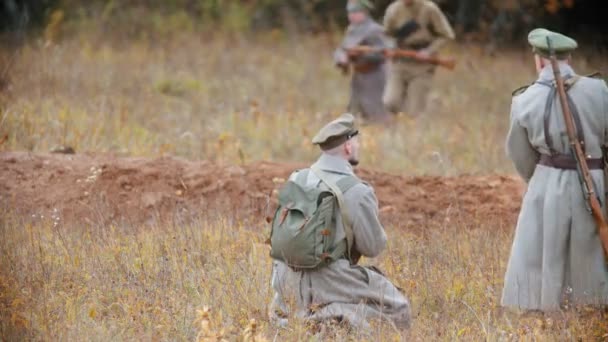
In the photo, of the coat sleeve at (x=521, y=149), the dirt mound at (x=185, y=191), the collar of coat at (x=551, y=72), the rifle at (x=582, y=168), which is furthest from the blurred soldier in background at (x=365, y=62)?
the rifle at (x=582, y=168)

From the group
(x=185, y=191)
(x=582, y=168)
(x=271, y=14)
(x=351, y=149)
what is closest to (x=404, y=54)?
(x=185, y=191)

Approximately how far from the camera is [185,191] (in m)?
10.3

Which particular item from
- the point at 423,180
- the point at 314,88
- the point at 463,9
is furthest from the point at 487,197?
the point at 463,9

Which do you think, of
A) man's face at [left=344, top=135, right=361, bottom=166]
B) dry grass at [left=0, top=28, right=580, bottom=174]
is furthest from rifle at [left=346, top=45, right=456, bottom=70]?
man's face at [left=344, top=135, right=361, bottom=166]

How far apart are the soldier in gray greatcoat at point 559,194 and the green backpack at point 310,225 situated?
1.29 metres

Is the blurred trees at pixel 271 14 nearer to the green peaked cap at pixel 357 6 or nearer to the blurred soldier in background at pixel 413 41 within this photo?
the blurred soldier in background at pixel 413 41

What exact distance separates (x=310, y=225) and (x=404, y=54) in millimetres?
9009

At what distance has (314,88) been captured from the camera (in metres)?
19.0

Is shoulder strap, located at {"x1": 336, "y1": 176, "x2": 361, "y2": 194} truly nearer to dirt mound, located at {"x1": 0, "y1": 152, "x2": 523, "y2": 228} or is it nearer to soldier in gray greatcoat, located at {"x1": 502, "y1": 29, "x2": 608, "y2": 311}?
soldier in gray greatcoat, located at {"x1": 502, "y1": 29, "x2": 608, "y2": 311}

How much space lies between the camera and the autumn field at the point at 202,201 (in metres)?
6.76

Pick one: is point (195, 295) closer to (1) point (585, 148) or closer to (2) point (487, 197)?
(1) point (585, 148)

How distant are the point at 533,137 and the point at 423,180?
12.9ft

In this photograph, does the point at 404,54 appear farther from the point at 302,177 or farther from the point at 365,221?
the point at 365,221

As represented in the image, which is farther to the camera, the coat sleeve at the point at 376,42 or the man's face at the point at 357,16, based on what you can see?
the coat sleeve at the point at 376,42
